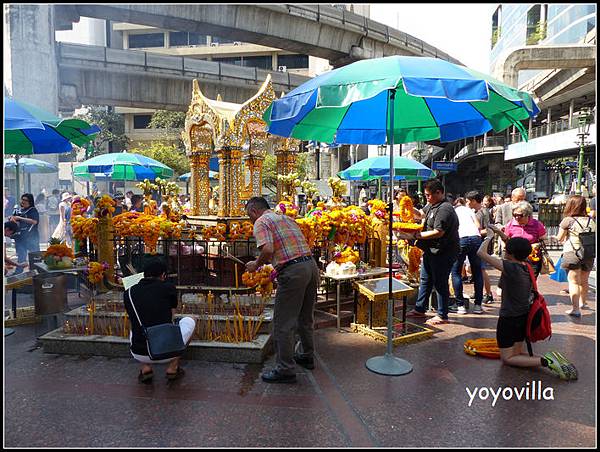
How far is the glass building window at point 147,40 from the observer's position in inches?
1842

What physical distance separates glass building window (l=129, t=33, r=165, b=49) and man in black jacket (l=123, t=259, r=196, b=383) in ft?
161

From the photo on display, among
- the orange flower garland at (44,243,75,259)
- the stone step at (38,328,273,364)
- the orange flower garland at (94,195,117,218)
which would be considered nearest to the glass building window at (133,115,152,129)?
the orange flower garland at (94,195,117,218)

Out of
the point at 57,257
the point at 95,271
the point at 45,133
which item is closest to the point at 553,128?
the point at 45,133

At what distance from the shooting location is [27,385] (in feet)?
13.6

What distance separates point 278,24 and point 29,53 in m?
8.61

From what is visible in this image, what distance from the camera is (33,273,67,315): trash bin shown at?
18.6ft

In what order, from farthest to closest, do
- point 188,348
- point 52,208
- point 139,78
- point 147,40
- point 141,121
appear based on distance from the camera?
point 147,40 < point 141,121 < point 139,78 < point 52,208 < point 188,348

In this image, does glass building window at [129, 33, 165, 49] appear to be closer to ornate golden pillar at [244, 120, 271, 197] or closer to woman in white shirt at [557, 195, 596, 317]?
ornate golden pillar at [244, 120, 271, 197]

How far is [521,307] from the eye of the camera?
4402 millimetres

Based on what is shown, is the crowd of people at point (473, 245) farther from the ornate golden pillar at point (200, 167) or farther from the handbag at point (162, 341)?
the ornate golden pillar at point (200, 167)

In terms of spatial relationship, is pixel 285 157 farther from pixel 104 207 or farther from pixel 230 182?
pixel 104 207

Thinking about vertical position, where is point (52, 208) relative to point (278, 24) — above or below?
below

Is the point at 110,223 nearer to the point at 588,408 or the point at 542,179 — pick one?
the point at 588,408

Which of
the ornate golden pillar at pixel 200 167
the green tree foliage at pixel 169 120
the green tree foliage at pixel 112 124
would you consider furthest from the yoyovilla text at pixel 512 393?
the green tree foliage at pixel 112 124
